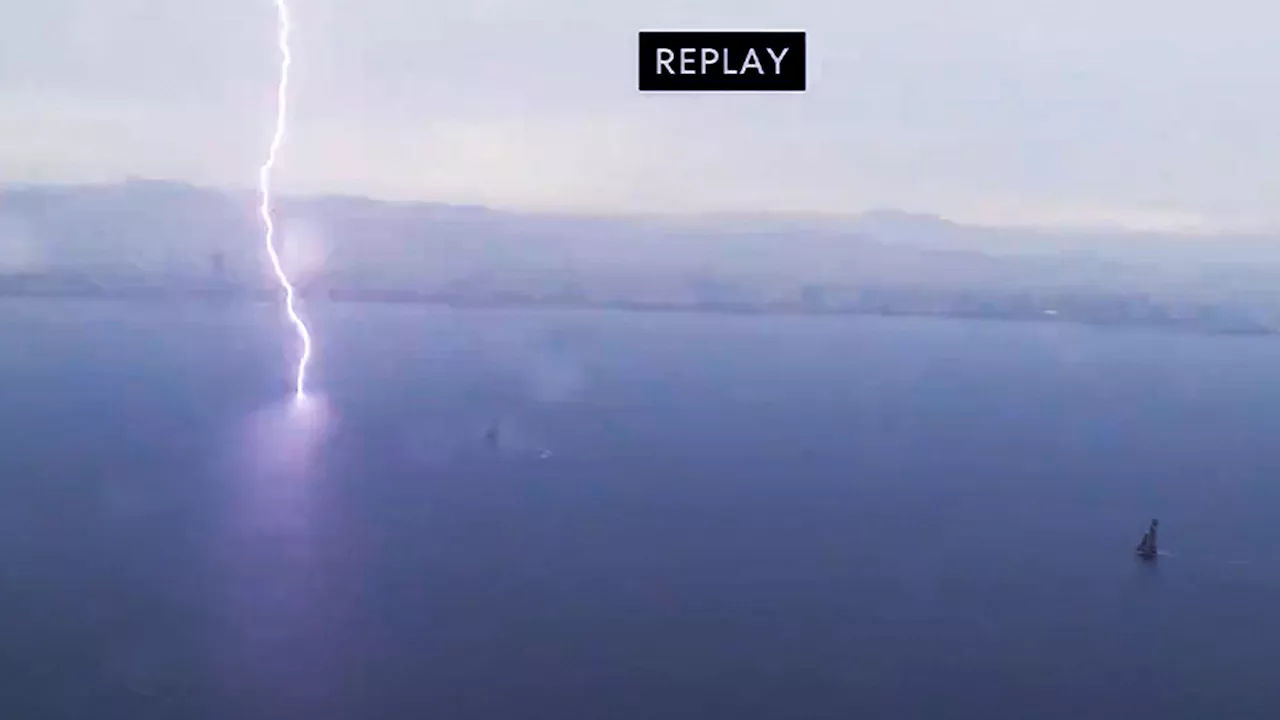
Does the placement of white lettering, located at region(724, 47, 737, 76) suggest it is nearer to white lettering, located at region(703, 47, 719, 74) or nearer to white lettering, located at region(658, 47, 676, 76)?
white lettering, located at region(703, 47, 719, 74)

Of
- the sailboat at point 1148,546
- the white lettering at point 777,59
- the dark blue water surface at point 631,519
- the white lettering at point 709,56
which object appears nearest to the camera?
the white lettering at point 709,56

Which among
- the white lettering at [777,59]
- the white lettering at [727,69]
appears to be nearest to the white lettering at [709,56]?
the white lettering at [727,69]

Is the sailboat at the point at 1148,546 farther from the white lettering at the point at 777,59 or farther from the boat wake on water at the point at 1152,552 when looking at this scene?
the white lettering at the point at 777,59

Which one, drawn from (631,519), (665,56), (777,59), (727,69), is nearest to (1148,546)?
(631,519)

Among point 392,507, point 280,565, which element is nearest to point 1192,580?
point 392,507

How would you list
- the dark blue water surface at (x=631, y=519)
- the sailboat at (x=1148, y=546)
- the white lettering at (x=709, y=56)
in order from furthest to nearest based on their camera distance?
the sailboat at (x=1148, y=546)
the dark blue water surface at (x=631, y=519)
the white lettering at (x=709, y=56)

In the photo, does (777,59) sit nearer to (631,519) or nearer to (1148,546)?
(631,519)
